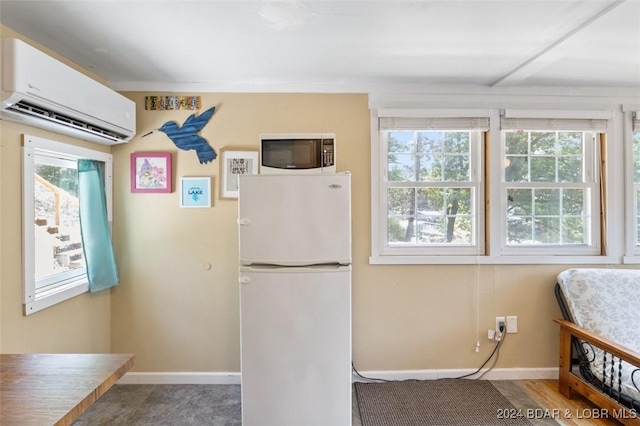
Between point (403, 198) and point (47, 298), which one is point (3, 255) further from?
point (403, 198)

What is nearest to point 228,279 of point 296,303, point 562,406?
point 296,303

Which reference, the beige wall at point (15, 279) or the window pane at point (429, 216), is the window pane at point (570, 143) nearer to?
the window pane at point (429, 216)

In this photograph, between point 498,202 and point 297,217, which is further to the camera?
point 498,202

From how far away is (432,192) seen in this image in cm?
256

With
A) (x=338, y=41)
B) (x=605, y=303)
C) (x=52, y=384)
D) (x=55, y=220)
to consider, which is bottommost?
(x=605, y=303)

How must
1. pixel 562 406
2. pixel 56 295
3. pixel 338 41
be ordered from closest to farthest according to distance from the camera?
pixel 338 41 < pixel 56 295 < pixel 562 406

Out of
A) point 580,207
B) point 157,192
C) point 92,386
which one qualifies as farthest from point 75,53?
point 580,207

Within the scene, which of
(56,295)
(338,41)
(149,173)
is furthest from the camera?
(149,173)

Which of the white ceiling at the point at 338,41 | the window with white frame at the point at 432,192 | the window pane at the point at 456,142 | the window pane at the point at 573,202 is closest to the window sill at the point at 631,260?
the window pane at the point at 573,202

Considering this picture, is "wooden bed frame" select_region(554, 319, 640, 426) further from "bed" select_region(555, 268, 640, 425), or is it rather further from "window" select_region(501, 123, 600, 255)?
"window" select_region(501, 123, 600, 255)

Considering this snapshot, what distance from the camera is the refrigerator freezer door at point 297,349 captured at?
6.08 ft

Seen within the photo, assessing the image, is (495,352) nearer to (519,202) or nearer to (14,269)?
(519,202)

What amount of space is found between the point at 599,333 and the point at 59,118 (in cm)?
358

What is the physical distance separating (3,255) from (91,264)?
1.93ft
